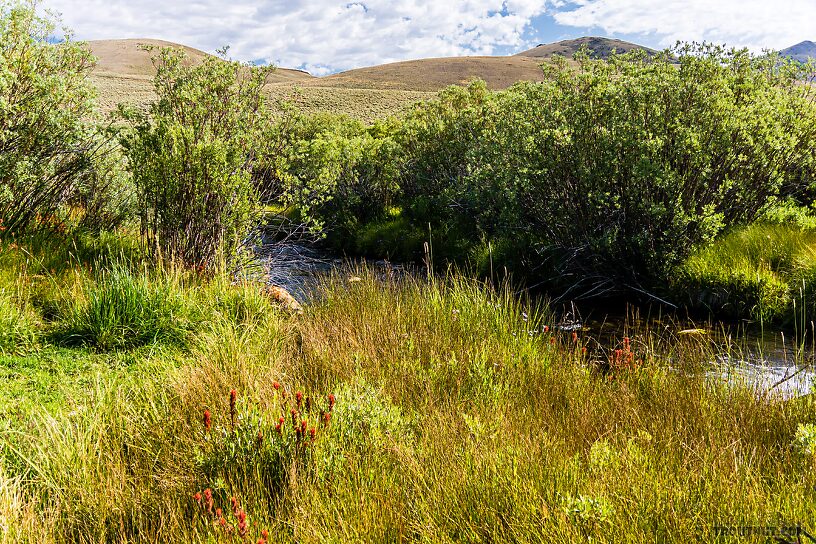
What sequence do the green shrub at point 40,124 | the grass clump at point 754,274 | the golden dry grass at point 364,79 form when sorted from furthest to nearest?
the golden dry grass at point 364,79
the grass clump at point 754,274
the green shrub at point 40,124

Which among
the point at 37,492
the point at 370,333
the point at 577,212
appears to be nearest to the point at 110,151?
the point at 370,333

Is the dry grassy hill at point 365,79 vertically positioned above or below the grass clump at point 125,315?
above

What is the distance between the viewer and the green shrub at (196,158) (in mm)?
6807

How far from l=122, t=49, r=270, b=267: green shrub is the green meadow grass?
144 cm

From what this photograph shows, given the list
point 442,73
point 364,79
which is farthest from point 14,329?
point 442,73

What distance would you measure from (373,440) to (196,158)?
4978 mm

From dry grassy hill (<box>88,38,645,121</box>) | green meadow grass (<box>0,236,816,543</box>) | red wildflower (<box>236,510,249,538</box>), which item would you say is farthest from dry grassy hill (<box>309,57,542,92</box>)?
red wildflower (<box>236,510,249,538</box>)

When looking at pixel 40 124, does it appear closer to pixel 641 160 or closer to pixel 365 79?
pixel 641 160

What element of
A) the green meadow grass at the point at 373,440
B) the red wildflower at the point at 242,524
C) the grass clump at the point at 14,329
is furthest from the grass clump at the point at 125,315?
the red wildflower at the point at 242,524

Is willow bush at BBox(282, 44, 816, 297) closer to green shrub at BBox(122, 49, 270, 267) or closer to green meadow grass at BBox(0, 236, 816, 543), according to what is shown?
green shrub at BBox(122, 49, 270, 267)

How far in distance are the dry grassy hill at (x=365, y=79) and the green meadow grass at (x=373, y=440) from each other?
50249 millimetres

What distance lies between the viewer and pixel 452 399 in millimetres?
4090

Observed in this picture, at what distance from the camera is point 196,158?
6.83 m

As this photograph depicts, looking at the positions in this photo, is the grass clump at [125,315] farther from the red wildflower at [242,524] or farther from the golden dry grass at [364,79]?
the golden dry grass at [364,79]
